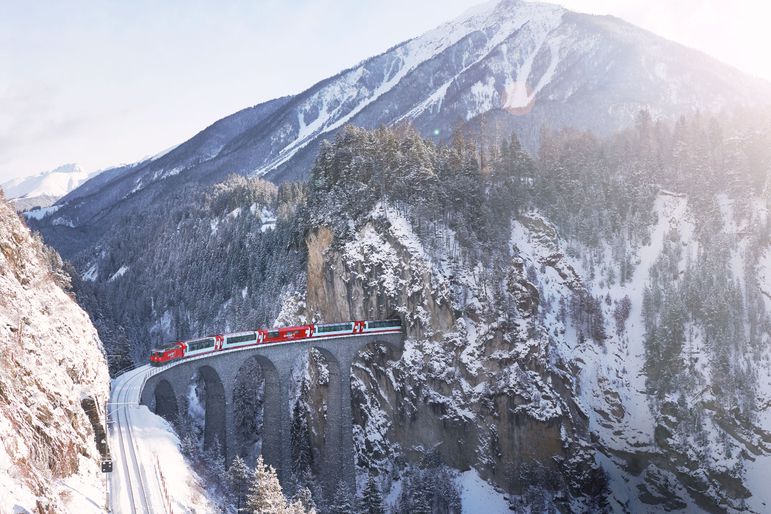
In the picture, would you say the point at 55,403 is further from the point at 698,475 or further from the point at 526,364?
the point at 698,475

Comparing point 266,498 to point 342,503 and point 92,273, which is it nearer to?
point 342,503

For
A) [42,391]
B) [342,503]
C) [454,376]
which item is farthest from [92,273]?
[42,391]

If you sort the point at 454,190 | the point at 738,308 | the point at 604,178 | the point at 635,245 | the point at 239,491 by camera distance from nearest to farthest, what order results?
1. the point at 239,491
2. the point at 738,308
3. the point at 454,190
4. the point at 635,245
5. the point at 604,178

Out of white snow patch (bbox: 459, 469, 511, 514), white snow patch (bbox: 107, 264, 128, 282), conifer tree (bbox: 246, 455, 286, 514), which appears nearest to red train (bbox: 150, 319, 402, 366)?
white snow patch (bbox: 459, 469, 511, 514)

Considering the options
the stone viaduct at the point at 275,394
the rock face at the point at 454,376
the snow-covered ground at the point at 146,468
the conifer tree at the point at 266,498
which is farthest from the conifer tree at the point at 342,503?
the conifer tree at the point at 266,498

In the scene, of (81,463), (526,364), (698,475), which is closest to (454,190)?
(526,364)

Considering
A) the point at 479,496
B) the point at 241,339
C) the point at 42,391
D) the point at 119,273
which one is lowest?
the point at 479,496

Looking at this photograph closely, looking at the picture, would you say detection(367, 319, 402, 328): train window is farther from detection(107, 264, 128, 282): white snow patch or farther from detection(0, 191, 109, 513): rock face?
detection(107, 264, 128, 282): white snow patch
